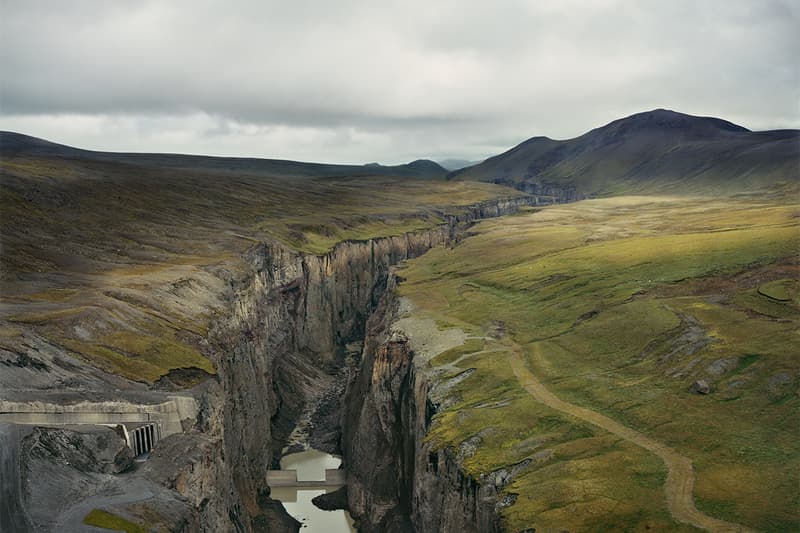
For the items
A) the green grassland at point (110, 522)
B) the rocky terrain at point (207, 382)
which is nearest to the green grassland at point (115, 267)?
the rocky terrain at point (207, 382)

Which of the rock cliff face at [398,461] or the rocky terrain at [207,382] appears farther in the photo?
the rock cliff face at [398,461]

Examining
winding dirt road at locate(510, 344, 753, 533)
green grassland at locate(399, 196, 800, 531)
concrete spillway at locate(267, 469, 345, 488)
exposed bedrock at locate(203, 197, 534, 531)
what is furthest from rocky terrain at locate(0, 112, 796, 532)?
concrete spillway at locate(267, 469, 345, 488)

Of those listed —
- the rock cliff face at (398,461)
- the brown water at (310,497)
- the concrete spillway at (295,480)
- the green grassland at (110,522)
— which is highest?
the green grassland at (110,522)

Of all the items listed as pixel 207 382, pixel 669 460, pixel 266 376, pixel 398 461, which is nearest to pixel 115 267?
pixel 266 376

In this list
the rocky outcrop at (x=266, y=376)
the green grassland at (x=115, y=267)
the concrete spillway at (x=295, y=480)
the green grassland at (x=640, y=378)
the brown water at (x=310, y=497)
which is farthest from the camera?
the concrete spillway at (x=295, y=480)

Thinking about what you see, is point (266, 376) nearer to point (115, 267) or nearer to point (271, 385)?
point (271, 385)

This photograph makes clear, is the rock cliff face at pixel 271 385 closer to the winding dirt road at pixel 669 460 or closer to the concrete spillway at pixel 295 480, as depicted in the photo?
the concrete spillway at pixel 295 480

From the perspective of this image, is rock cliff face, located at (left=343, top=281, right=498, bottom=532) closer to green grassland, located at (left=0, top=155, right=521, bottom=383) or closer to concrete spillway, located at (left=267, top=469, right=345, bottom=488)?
concrete spillway, located at (left=267, top=469, right=345, bottom=488)
